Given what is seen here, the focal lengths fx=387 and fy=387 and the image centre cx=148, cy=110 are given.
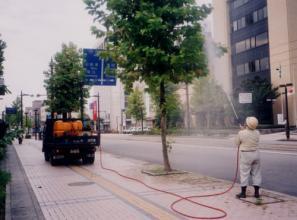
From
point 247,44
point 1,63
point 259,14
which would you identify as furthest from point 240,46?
point 1,63

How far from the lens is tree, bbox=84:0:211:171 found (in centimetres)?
1123

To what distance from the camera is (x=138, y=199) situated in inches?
327

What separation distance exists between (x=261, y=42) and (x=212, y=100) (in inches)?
389

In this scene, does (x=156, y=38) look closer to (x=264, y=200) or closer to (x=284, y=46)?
(x=264, y=200)

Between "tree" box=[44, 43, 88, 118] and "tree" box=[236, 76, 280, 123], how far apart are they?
21.7 m

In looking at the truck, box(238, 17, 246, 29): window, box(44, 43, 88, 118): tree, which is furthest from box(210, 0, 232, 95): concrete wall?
the truck

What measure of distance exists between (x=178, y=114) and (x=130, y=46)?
53.6m

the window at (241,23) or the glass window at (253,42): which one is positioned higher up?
the window at (241,23)

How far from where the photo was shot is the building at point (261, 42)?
45.4m

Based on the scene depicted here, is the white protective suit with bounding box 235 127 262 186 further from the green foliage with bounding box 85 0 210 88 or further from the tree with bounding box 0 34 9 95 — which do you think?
the tree with bounding box 0 34 9 95

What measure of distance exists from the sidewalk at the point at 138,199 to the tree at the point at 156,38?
2391 mm

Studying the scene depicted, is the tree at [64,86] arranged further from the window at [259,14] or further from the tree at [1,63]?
the window at [259,14]

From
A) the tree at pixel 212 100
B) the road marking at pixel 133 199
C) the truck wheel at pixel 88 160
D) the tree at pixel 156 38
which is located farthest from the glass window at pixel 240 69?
the road marking at pixel 133 199

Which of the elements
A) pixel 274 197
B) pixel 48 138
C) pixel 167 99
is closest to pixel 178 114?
pixel 48 138
